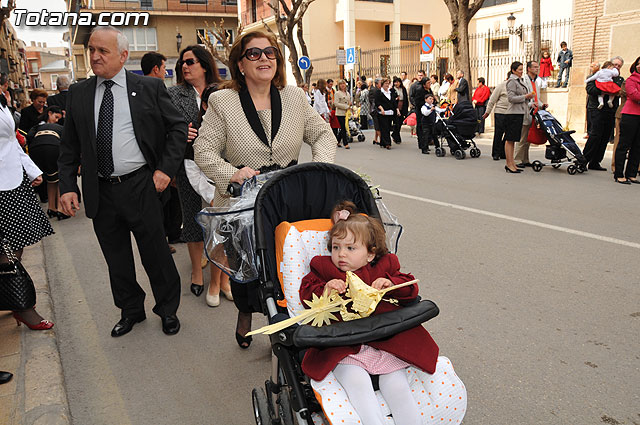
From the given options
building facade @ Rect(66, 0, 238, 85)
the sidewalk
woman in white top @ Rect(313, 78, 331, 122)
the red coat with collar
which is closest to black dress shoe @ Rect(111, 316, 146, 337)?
the sidewalk

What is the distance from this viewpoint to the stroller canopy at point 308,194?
283 cm

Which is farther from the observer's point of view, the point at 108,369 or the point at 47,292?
the point at 47,292

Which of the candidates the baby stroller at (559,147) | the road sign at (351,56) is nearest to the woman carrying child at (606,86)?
the baby stroller at (559,147)

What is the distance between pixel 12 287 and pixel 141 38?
150 ft

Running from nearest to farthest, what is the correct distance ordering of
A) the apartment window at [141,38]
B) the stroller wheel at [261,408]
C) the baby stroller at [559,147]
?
1. the stroller wheel at [261,408]
2. the baby stroller at [559,147]
3. the apartment window at [141,38]

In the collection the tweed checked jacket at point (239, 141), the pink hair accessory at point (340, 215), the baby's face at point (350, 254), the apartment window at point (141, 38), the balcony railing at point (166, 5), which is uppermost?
the balcony railing at point (166, 5)

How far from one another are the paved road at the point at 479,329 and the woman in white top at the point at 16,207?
2.38ft

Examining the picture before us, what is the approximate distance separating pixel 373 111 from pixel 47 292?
1162 cm

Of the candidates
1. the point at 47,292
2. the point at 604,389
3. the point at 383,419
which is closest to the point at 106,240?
the point at 47,292

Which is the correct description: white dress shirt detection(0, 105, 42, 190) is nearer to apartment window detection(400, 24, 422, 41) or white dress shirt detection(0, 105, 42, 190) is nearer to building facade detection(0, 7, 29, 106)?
building facade detection(0, 7, 29, 106)

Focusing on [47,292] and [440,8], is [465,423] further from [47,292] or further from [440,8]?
[440,8]

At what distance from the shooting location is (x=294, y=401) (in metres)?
2.12

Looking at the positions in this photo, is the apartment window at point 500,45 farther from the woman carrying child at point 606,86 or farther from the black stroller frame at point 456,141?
the woman carrying child at point 606,86

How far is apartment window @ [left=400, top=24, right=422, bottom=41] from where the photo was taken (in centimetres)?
3596
